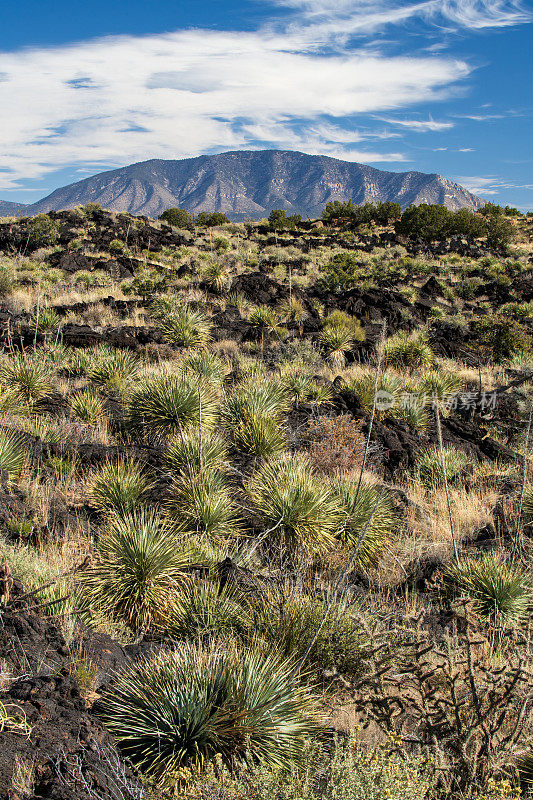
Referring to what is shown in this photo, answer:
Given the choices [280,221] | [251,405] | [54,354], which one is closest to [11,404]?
[54,354]

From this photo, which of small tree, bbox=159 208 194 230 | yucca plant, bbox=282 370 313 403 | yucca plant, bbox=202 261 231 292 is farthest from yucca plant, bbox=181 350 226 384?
small tree, bbox=159 208 194 230

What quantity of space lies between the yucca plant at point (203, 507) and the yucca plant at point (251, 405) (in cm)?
179

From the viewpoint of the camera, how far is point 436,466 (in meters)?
7.66

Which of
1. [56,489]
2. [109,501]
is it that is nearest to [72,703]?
[109,501]

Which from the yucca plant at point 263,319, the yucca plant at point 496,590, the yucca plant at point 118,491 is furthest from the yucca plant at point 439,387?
the yucca plant at point 118,491

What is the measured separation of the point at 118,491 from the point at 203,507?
100 centimetres

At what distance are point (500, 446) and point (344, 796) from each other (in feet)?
25.8

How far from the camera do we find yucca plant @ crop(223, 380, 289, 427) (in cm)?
765

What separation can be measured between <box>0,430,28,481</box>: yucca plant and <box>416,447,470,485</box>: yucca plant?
538 cm

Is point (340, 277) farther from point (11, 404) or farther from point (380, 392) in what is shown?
point (11, 404)

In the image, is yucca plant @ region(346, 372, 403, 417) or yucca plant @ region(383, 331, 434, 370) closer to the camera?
yucca plant @ region(346, 372, 403, 417)

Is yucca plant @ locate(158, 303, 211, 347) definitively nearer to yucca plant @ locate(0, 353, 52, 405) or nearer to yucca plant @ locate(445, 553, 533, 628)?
yucca plant @ locate(0, 353, 52, 405)

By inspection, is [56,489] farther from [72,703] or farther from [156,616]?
[72,703]

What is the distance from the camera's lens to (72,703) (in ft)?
9.84
